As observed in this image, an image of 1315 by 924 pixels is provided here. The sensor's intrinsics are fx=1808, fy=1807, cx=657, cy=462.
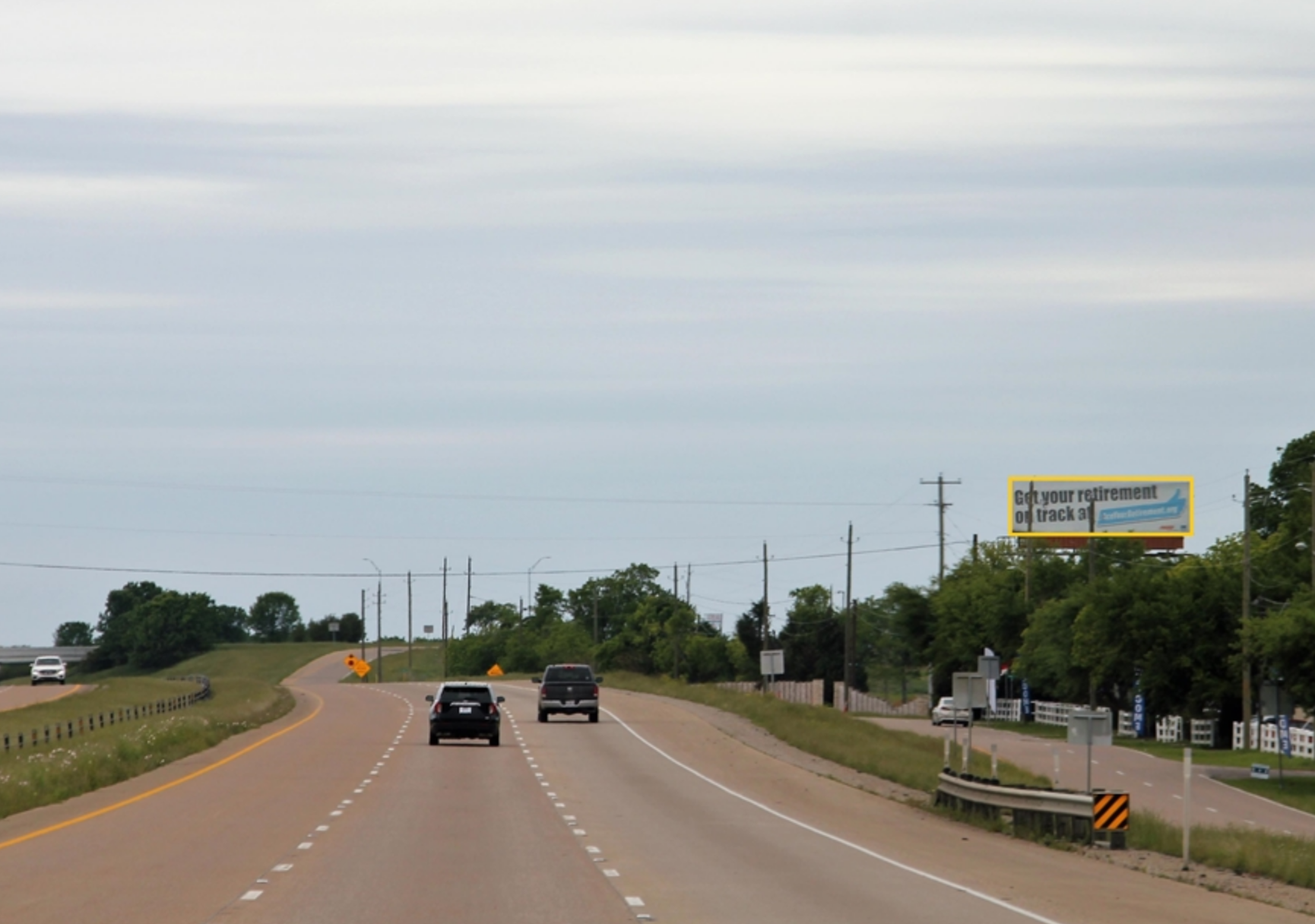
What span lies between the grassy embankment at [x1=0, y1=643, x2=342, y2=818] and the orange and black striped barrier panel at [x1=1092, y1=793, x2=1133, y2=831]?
52.3 feet

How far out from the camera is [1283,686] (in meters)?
53.0

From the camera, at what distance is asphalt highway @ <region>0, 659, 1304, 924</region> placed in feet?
53.3

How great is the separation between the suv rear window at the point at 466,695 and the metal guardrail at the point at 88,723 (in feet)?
34.3

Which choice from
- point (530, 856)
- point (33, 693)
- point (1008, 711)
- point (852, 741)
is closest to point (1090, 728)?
point (530, 856)

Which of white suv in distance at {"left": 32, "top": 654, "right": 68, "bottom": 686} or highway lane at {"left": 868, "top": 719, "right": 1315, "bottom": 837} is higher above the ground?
highway lane at {"left": 868, "top": 719, "right": 1315, "bottom": 837}

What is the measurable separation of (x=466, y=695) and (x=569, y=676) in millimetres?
13737

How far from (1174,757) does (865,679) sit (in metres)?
97.5

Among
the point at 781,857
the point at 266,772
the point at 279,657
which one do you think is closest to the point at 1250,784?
the point at 266,772

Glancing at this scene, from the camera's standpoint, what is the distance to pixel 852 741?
51.7 meters

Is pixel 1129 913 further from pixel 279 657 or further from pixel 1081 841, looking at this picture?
pixel 279 657

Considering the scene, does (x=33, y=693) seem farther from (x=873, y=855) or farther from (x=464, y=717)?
(x=873, y=855)

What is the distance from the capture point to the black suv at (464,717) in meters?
48.1

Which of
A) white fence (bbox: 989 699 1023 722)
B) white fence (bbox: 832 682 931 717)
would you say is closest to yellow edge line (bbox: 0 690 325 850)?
white fence (bbox: 989 699 1023 722)

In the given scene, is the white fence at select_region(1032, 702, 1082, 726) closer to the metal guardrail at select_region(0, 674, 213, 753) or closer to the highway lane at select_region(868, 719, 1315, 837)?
the highway lane at select_region(868, 719, 1315, 837)
